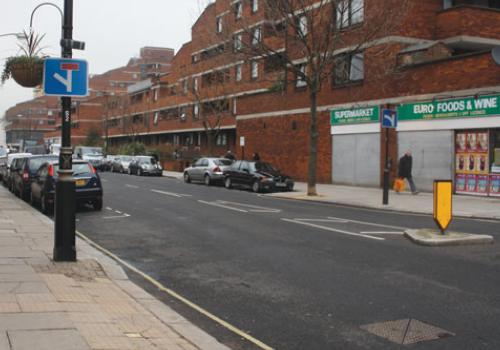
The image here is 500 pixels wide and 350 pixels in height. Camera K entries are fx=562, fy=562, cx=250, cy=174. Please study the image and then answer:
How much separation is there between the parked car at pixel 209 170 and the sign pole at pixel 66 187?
21.9m

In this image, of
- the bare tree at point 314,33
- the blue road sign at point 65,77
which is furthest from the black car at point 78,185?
the bare tree at point 314,33

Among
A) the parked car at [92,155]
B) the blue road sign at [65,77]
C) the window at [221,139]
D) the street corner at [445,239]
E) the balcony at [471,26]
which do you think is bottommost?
the street corner at [445,239]

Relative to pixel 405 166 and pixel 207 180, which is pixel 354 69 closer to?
pixel 405 166

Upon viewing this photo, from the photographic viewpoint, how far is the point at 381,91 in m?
26.8

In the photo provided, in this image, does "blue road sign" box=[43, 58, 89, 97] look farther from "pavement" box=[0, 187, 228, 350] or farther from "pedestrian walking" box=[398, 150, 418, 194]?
"pedestrian walking" box=[398, 150, 418, 194]

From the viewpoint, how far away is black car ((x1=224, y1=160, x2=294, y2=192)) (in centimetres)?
2616

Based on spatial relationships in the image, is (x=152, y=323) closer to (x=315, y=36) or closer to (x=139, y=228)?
(x=139, y=228)

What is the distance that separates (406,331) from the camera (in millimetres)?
5602

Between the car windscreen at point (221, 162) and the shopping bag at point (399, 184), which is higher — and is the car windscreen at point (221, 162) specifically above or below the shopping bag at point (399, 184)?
above

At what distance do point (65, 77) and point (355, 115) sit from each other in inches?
864

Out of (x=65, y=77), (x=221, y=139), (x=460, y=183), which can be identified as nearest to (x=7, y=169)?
(x=460, y=183)

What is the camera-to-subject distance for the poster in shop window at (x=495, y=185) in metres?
21.0

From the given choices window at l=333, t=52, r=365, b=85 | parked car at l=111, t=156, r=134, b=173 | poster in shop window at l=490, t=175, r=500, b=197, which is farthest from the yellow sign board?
parked car at l=111, t=156, r=134, b=173

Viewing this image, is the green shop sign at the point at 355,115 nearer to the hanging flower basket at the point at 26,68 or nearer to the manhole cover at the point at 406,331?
the hanging flower basket at the point at 26,68
